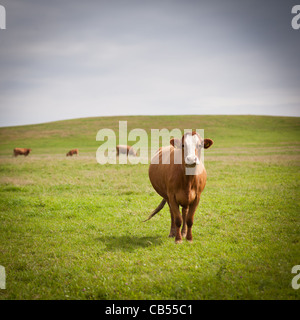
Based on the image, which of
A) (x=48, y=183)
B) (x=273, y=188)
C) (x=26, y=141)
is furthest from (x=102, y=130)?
(x=273, y=188)

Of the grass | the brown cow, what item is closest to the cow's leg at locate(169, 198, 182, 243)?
the brown cow

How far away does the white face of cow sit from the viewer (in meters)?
5.54

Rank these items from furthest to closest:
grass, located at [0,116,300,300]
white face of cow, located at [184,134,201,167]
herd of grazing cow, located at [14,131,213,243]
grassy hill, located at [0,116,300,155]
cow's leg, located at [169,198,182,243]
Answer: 1. grassy hill, located at [0,116,300,155]
2. cow's leg, located at [169,198,182,243]
3. herd of grazing cow, located at [14,131,213,243]
4. white face of cow, located at [184,134,201,167]
5. grass, located at [0,116,300,300]

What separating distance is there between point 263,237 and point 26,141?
67.7 meters

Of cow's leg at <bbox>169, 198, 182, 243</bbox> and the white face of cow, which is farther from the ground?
the white face of cow

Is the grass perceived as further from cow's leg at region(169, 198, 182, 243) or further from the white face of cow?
the white face of cow

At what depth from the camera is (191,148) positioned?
5.67 m

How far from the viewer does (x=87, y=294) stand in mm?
4719

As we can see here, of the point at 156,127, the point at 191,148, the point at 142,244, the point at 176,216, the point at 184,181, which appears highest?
the point at 156,127

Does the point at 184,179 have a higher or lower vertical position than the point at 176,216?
higher

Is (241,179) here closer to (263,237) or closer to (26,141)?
(263,237)

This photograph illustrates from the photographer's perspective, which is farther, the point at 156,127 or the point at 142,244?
the point at 156,127

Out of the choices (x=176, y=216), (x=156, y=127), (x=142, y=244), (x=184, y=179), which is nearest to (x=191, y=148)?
(x=184, y=179)

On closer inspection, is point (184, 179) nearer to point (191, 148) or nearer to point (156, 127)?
point (191, 148)
